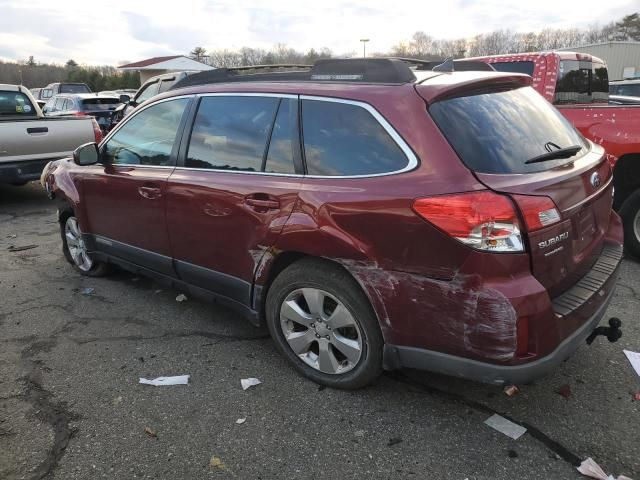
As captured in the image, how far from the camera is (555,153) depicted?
269cm

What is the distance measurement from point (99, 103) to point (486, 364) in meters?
16.0

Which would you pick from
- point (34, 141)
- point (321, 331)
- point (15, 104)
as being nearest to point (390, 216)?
point (321, 331)

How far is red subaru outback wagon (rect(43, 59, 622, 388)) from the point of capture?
2297 mm

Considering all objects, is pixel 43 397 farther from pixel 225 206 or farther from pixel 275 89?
pixel 275 89

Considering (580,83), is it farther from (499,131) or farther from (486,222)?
(486,222)

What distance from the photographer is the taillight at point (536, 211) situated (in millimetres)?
2254

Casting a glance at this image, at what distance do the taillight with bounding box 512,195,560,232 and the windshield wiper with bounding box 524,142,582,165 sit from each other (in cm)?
29

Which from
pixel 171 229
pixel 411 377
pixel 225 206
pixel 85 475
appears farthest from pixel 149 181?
pixel 411 377

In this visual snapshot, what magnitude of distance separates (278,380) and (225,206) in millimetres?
1113

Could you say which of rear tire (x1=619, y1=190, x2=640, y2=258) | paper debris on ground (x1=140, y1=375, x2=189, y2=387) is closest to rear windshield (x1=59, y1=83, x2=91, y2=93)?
paper debris on ground (x1=140, y1=375, x2=189, y2=387)

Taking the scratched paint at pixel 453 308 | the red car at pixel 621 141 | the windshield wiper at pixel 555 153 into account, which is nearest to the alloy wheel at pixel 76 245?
the scratched paint at pixel 453 308

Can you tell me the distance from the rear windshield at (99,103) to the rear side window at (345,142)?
1447cm

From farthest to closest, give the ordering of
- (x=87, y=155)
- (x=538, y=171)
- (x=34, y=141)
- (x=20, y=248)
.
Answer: (x=34, y=141)
(x=20, y=248)
(x=87, y=155)
(x=538, y=171)

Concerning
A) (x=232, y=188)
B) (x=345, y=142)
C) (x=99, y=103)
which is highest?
(x=345, y=142)
